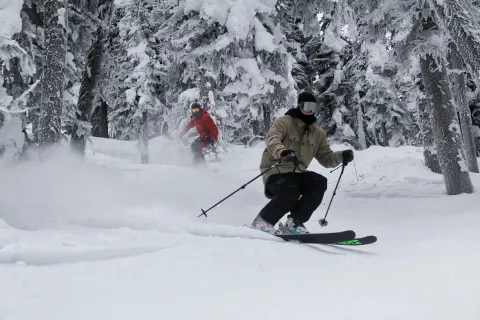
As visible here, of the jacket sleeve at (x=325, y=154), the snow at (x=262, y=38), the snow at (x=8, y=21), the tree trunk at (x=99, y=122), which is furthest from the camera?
the tree trunk at (x=99, y=122)

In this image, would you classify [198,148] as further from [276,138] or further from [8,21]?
[276,138]

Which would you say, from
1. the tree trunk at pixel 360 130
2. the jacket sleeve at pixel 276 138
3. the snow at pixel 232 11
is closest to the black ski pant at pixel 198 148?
the snow at pixel 232 11

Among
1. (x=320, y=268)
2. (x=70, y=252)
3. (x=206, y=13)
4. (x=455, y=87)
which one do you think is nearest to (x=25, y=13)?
(x=206, y=13)

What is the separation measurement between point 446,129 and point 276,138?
17.9 ft

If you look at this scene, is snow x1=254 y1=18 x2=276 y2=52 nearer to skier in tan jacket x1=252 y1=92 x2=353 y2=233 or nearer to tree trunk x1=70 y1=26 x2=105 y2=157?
tree trunk x1=70 y1=26 x2=105 y2=157

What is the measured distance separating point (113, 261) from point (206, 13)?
1106cm

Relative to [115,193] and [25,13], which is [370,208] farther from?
[25,13]

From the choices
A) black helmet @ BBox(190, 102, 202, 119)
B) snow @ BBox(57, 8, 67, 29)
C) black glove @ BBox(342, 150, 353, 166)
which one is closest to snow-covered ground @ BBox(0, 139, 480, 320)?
black glove @ BBox(342, 150, 353, 166)

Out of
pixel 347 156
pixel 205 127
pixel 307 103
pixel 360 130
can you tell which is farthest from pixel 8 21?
pixel 360 130

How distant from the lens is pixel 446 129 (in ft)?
29.3

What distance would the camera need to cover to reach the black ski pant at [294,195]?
5.18 meters

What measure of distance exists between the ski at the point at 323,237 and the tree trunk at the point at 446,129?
5213mm

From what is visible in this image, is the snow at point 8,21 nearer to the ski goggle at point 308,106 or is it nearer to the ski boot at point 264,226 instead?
the ski goggle at point 308,106

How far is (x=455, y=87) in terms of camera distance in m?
14.9
